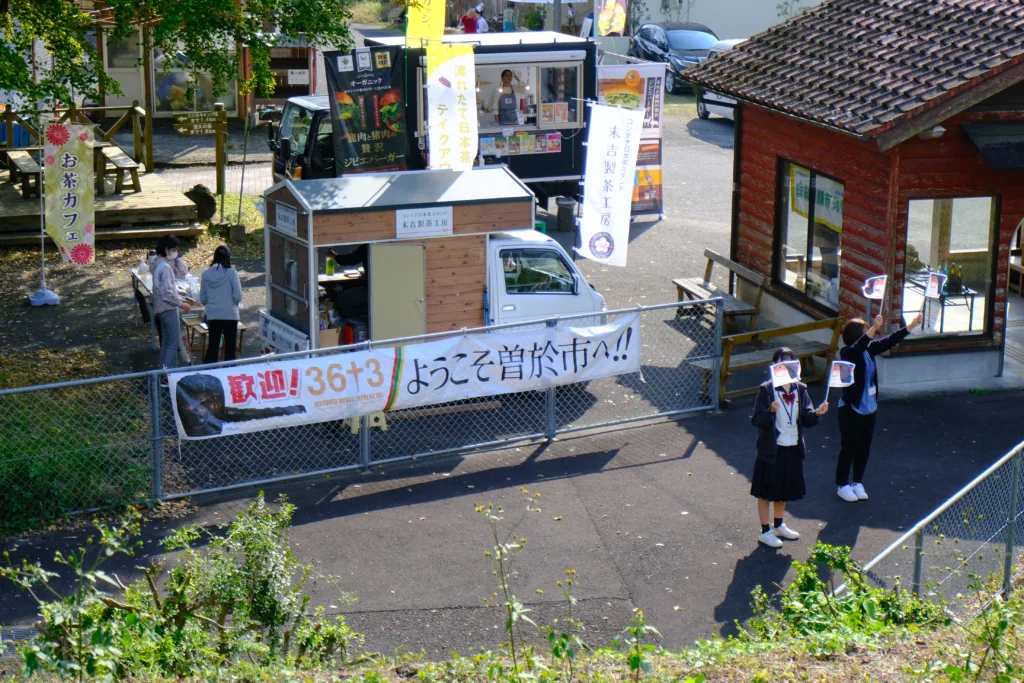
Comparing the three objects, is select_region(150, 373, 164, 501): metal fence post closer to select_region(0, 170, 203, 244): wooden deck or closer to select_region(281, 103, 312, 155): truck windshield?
select_region(0, 170, 203, 244): wooden deck

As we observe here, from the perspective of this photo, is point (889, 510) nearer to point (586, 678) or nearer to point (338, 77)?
point (586, 678)

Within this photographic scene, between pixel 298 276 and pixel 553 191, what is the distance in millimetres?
9398

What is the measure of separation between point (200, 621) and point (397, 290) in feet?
20.2

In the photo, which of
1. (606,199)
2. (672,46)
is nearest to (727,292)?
(606,199)

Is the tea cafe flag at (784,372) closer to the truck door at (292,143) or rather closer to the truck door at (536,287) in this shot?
the truck door at (536,287)

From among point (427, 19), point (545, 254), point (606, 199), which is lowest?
point (545, 254)

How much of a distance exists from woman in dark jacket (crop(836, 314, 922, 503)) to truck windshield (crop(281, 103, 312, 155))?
1146 centimetres

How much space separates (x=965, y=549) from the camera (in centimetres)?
831

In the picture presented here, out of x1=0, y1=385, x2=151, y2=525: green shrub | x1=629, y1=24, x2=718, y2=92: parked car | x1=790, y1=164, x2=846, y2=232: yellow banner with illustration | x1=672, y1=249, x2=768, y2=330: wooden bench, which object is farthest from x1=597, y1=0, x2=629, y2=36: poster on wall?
x1=0, y1=385, x2=151, y2=525: green shrub

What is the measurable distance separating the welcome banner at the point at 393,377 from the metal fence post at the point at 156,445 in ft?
0.52

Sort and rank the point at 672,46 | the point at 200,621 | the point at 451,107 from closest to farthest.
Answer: the point at 200,621 < the point at 451,107 < the point at 672,46

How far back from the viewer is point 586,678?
6613mm

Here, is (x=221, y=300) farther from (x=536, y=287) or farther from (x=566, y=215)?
(x=566, y=215)

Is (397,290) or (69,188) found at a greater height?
(69,188)
